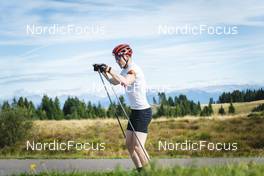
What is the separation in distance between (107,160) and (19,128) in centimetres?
336

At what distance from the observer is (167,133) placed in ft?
64.5

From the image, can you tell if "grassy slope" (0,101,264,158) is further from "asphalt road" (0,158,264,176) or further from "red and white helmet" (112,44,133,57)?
"red and white helmet" (112,44,133,57)

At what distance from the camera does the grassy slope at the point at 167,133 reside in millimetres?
18641

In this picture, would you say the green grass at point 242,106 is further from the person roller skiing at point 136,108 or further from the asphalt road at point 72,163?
the person roller skiing at point 136,108

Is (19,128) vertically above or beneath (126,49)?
beneath

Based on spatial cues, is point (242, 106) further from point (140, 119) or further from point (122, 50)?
point (140, 119)

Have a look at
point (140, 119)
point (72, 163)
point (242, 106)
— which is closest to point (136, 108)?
point (140, 119)

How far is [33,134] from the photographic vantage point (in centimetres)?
1897

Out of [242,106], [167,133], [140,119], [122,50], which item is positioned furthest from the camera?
[242,106]

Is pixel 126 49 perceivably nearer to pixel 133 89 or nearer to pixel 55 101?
pixel 133 89

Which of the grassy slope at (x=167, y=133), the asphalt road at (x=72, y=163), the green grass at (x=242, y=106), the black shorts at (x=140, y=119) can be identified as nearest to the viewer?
the black shorts at (x=140, y=119)

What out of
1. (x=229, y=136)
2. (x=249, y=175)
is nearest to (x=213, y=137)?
(x=229, y=136)

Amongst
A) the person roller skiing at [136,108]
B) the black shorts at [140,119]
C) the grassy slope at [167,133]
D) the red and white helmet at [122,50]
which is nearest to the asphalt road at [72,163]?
the grassy slope at [167,133]

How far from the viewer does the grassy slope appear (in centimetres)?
1864
